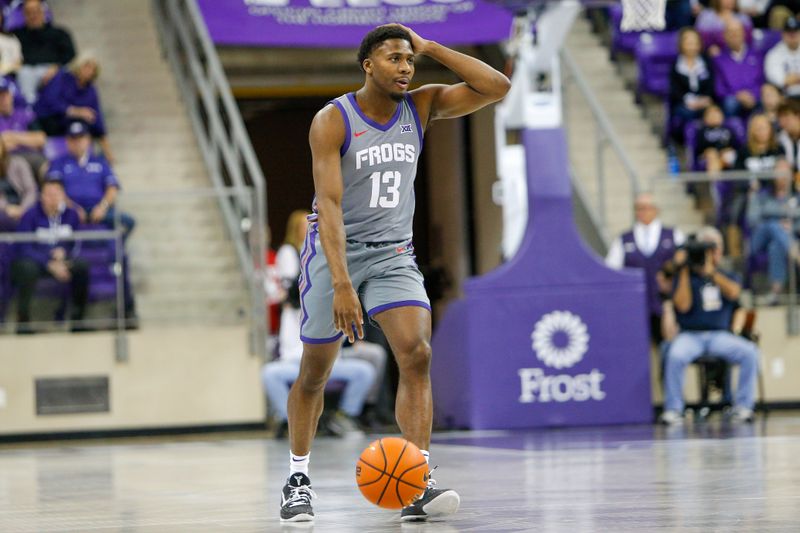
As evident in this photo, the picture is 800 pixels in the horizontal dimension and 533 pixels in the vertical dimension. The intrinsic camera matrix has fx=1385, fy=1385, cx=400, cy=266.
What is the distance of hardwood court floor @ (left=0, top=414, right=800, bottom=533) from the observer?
18.3ft

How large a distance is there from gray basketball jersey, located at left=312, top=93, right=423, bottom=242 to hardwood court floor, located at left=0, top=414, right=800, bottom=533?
1260 millimetres

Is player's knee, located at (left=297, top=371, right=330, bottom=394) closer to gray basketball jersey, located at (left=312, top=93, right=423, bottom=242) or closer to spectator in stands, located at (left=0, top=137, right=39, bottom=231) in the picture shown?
gray basketball jersey, located at (left=312, top=93, right=423, bottom=242)

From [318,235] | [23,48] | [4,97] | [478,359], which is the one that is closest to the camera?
[318,235]

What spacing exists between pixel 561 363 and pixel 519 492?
555cm

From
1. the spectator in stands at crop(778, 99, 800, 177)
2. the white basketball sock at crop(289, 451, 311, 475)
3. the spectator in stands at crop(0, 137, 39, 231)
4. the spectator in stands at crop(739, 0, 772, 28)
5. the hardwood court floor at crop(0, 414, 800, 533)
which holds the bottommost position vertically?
the hardwood court floor at crop(0, 414, 800, 533)

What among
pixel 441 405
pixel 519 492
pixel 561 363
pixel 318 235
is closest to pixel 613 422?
pixel 561 363

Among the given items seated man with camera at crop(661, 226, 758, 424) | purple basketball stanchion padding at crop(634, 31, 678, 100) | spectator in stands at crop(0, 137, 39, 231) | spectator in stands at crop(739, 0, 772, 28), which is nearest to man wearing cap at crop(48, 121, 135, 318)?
spectator in stands at crop(0, 137, 39, 231)

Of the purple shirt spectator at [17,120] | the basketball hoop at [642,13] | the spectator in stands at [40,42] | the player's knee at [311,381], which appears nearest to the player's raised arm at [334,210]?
the player's knee at [311,381]

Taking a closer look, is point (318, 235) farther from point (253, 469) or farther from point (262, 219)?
point (262, 219)

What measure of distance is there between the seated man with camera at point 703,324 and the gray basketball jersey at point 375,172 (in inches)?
267

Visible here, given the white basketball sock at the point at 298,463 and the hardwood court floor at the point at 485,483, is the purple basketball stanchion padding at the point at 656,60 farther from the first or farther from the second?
the white basketball sock at the point at 298,463

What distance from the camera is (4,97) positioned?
1485 centimetres

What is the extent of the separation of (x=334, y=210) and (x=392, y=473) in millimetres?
1121

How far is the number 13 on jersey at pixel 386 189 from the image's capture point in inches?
237
